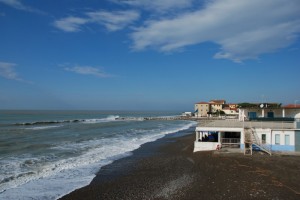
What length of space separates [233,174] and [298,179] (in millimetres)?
3586

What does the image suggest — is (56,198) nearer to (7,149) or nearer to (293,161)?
(293,161)

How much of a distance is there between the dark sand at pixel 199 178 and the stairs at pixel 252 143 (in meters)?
0.82

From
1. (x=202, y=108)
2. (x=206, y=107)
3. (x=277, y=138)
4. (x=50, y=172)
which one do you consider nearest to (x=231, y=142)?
(x=277, y=138)

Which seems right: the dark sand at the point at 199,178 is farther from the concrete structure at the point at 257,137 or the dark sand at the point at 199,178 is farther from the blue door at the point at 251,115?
the blue door at the point at 251,115

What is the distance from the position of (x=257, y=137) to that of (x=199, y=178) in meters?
10.00

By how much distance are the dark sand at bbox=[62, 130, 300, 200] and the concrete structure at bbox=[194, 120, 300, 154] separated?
1414 millimetres

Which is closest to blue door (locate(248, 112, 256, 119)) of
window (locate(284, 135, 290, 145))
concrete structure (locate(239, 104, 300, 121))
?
concrete structure (locate(239, 104, 300, 121))

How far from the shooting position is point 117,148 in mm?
29516

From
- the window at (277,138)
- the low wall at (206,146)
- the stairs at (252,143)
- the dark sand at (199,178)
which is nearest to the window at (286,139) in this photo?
the window at (277,138)

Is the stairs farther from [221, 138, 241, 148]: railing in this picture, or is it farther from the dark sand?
[221, 138, 241, 148]: railing

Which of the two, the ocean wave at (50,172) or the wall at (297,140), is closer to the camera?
the ocean wave at (50,172)

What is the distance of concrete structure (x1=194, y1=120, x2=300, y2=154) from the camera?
2383cm

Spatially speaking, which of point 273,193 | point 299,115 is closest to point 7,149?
point 273,193

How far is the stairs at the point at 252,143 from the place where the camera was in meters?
23.7
